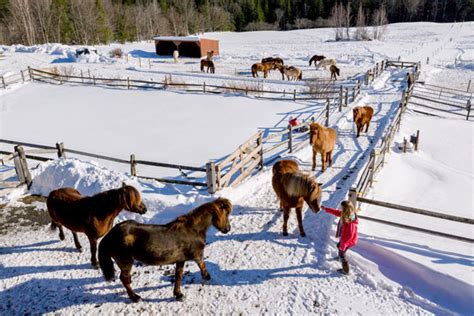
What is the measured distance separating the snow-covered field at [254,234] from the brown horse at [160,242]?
0.65 m

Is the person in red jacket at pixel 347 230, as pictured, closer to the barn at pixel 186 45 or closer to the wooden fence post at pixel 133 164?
the wooden fence post at pixel 133 164

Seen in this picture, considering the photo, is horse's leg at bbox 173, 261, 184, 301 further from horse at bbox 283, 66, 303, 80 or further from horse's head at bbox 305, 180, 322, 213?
horse at bbox 283, 66, 303, 80

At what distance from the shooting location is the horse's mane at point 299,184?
18.7 ft

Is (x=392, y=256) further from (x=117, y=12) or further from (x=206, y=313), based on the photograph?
(x=117, y=12)

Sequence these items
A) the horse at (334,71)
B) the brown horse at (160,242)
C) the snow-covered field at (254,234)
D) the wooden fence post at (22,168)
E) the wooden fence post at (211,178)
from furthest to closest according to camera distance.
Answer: the horse at (334,71), the wooden fence post at (22,168), the wooden fence post at (211,178), the snow-covered field at (254,234), the brown horse at (160,242)

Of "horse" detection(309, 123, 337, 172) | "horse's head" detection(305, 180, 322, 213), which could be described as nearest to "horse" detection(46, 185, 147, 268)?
"horse's head" detection(305, 180, 322, 213)

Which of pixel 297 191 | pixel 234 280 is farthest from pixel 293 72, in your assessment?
pixel 234 280

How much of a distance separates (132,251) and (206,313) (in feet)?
4.55

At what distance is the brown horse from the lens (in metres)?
4.40

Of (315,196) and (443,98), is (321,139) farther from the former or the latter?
(443,98)

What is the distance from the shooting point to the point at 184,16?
7331 cm

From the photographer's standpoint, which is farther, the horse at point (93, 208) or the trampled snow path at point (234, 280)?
the horse at point (93, 208)

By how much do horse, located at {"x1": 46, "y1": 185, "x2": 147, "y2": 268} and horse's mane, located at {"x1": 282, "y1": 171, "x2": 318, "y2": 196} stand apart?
2.53m

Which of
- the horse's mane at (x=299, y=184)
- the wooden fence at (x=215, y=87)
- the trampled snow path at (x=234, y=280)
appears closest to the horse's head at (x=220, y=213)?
the trampled snow path at (x=234, y=280)
